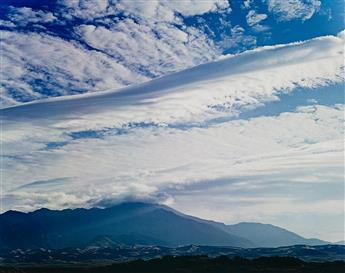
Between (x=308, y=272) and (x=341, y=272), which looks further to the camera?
(x=308, y=272)

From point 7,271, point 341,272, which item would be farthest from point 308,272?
point 7,271

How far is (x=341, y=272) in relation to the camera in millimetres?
180875

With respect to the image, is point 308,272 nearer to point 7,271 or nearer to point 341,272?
point 341,272

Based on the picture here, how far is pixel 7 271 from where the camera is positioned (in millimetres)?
189000

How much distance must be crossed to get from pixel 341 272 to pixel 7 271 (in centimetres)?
13438

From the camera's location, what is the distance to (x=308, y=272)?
19662 cm

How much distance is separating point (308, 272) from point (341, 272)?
1841 cm

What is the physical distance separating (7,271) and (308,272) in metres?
126
